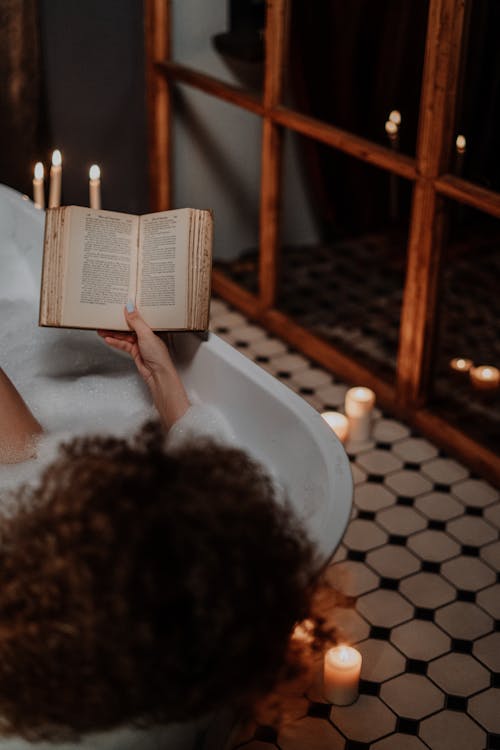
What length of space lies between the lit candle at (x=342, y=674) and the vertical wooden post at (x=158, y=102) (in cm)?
202

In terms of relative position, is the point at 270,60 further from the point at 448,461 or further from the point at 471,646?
the point at 471,646

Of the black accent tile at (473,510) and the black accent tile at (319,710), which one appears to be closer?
the black accent tile at (319,710)

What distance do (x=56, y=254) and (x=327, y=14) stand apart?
165 cm

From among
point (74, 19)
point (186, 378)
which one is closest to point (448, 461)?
point (186, 378)

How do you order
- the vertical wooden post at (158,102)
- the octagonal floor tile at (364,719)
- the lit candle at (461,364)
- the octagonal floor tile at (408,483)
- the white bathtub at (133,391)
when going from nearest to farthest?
the white bathtub at (133,391)
the octagonal floor tile at (364,719)
the octagonal floor tile at (408,483)
the lit candle at (461,364)
the vertical wooden post at (158,102)

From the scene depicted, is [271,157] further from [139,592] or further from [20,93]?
[139,592]

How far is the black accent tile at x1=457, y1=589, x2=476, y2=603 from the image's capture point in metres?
1.98

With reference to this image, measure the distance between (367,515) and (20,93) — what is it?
176cm

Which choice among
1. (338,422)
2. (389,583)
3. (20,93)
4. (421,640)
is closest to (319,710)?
(421,640)

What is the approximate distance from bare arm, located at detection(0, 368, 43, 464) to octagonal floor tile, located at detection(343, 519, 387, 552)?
0.75 meters

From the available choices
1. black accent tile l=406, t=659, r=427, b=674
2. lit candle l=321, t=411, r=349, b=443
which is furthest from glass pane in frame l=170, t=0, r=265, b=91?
black accent tile l=406, t=659, r=427, b=674

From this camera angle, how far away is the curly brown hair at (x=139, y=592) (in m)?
0.93

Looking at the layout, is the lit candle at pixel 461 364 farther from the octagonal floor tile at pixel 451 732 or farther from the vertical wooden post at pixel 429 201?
the octagonal floor tile at pixel 451 732

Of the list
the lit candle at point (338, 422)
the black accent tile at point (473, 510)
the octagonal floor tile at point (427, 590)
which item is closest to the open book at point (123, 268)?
the lit candle at point (338, 422)
